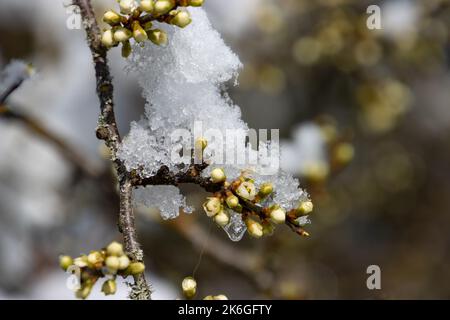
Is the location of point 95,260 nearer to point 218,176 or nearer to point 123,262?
point 123,262

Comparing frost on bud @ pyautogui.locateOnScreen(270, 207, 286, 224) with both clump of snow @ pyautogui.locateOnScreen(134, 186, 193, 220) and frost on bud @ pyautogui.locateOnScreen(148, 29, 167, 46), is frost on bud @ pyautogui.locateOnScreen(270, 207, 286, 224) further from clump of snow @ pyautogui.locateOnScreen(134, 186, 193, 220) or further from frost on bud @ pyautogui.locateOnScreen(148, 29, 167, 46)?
frost on bud @ pyautogui.locateOnScreen(148, 29, 167, 46)

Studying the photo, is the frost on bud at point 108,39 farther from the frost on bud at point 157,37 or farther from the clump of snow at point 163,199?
the clump of snow at point 163,199

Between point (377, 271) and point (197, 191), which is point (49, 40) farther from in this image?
point (377, 271)

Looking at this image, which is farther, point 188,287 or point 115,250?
point 188,287

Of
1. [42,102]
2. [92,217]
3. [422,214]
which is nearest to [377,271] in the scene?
[422,214]

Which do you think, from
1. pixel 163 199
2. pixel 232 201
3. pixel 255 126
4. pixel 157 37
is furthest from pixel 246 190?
pixel 255 126
